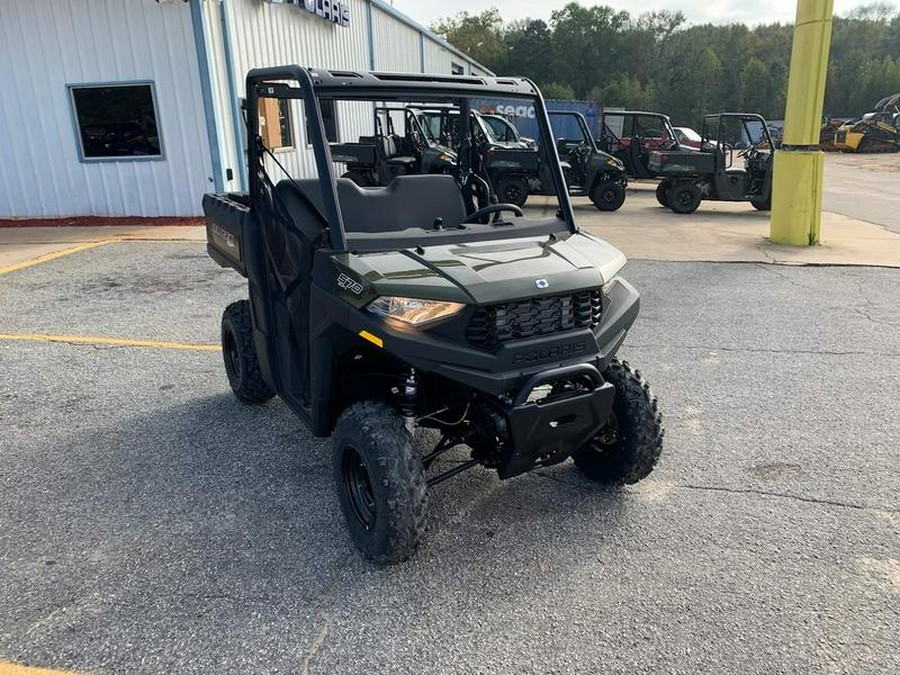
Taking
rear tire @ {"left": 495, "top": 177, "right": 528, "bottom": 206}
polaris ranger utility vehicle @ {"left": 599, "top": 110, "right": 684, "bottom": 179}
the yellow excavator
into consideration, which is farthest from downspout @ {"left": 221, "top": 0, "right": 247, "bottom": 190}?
the yellow excavator

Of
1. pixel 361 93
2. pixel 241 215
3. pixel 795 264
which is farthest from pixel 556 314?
pixel 795 264

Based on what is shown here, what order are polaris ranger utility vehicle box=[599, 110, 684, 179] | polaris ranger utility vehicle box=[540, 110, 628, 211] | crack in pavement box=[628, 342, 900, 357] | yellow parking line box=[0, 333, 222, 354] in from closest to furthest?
crack in pavement box=[628, 342, 900, 357] → yellow parking line box=[0, 333, 222, 354] → polaris ranger utility vehicle box=[540, 110, 628, 211] → polaris ranger utility vehicle box=[599, 110, 684, 179]

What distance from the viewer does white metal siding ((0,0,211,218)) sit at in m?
10.7

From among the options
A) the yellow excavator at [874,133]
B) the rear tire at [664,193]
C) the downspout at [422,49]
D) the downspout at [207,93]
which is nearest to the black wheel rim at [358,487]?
the downspout at [207,93]

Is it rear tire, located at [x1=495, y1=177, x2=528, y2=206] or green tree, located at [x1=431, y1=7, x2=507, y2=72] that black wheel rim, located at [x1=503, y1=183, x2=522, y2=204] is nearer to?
rear tire, located at [x1=495, y1=177, x2=528, y2=206]

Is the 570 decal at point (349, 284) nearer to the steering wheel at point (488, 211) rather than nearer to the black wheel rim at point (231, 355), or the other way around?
the steering wheel at point (488, 211)

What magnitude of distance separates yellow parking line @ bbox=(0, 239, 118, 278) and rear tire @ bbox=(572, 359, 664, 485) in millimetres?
7839

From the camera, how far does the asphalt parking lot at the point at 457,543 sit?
2359 mm

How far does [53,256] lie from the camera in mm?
8984

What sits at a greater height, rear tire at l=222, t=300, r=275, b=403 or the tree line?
the tree line

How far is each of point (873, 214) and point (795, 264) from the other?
6.59 metres

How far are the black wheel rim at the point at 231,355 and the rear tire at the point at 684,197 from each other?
1166 cm

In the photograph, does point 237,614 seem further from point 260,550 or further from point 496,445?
point 496,445

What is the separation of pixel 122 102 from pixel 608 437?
10783 millimetres
